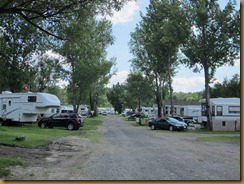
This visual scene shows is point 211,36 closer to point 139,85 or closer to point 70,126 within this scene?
point 70,126

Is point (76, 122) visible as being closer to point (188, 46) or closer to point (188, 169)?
point (188, 46)

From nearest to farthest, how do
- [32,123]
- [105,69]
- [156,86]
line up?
1. [32,123]
2. [105,69]
3. [156,86]

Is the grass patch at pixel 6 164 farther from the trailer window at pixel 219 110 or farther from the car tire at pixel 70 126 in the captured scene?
the trailer window at pixel 219 110

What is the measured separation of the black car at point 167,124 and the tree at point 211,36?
11.6 ft

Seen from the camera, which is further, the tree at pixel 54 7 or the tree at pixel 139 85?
the tree at pixel 139 85

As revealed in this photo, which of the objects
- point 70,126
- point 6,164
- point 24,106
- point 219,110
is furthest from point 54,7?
point 219,110

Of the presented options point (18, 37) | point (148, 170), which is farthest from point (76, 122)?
point (148, 170)

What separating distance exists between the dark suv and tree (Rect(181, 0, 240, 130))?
521 inches

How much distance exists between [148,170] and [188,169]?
3.75ft

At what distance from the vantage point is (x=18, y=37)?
773 inches

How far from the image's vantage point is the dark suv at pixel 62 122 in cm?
3173

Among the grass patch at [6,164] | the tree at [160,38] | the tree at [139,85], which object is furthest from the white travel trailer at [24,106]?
the tree at [139,85]

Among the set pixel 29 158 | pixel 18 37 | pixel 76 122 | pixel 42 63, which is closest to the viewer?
pixel 29 158

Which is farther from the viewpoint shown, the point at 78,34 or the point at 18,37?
the point at 18,37
